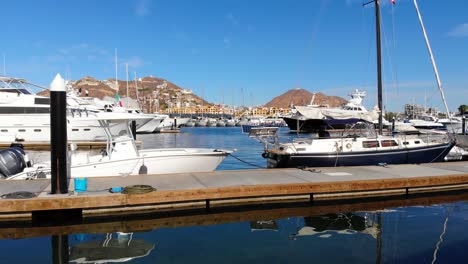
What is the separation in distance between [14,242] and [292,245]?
635cm

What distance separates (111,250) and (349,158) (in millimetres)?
12212

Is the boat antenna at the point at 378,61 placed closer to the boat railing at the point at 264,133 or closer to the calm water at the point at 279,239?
the boat railing at the point at 264,133

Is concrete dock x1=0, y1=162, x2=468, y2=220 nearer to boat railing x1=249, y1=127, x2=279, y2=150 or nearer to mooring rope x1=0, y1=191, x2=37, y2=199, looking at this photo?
mooring rope x1=0, y1=191, x2=37, y2=199

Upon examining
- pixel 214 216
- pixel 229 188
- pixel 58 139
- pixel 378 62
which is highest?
pixel 378 62

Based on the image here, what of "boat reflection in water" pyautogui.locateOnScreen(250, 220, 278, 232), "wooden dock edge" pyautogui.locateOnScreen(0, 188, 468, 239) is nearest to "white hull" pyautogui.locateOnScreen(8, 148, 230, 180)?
"wooden dock edge" pyautogui.locateOnScreen(0, 188, 468, 239)

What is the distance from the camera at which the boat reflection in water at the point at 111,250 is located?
28.2 feet

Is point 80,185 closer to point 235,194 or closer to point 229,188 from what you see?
point 229,188

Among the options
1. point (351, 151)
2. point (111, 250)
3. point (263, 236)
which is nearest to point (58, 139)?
point (111, 250)

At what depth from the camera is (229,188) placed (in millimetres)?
11242

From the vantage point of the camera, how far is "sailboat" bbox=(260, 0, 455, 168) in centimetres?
1805

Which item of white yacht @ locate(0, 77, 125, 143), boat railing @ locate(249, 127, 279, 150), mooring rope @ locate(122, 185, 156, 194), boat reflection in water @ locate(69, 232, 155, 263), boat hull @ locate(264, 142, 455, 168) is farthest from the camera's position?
white yacht @ locate(0, 77, 125, 143)

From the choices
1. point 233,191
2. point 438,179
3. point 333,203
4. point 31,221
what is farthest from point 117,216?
point 438,179

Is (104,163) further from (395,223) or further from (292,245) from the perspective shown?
(395,223)

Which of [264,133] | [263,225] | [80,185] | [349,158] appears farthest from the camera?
[264,133]
